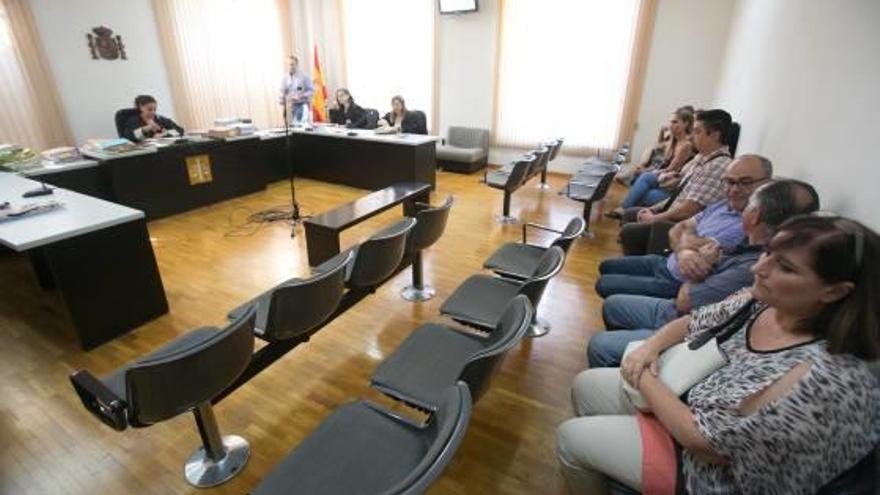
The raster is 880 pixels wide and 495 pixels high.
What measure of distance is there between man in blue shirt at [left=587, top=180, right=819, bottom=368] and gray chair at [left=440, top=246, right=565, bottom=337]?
A: 1.14 feet

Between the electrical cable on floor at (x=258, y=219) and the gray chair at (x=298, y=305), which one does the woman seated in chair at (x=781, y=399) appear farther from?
the electrical cable on floor at (x=258, y=219)

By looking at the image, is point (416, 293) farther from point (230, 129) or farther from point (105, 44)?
point (105, 44)

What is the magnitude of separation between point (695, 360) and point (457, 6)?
6.37 meters

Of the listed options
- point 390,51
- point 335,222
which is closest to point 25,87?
point 335,222

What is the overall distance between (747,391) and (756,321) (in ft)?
0.89

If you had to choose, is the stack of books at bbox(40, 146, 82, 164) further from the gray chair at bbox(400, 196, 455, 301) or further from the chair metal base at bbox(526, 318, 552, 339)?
the chair metal base at bbox(526, 318, 552, 339)

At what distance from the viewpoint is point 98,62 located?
17.4ft

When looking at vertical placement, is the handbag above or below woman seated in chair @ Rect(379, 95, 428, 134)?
below

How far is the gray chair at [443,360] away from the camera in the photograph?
4.04 feet

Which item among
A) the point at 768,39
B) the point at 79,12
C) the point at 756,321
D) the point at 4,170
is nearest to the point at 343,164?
the point at 4,170

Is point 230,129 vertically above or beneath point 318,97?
beneath

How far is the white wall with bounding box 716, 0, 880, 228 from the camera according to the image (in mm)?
1501

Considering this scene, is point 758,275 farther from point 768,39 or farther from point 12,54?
point 12,54

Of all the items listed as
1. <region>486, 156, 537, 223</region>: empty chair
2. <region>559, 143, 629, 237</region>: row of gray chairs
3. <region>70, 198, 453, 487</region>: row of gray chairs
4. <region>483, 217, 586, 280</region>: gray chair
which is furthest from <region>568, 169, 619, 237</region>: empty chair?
<region>70, 198, 453, 487</region>: row of gray chairs
